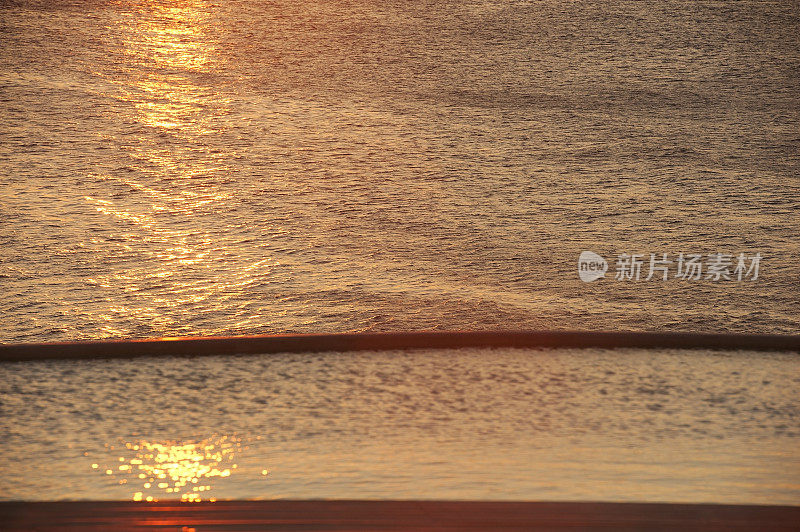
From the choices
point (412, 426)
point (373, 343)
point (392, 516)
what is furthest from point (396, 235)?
point (392, 516)

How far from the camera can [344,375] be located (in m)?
0.60

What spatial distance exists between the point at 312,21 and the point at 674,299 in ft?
5.00

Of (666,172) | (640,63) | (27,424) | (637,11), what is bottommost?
(27,424)

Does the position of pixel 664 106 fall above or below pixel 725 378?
above

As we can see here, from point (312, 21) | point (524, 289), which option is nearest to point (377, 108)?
point (312, 21)

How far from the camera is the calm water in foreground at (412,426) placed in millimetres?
455

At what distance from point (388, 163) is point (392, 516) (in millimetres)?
1263

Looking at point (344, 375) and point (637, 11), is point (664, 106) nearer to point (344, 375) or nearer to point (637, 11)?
point (637, 11)

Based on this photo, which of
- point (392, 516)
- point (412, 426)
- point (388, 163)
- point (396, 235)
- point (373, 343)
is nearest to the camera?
point (392, 516)

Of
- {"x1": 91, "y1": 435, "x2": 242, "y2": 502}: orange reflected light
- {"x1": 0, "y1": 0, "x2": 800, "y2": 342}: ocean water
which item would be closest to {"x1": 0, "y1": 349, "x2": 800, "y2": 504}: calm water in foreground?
{"x1": 91, "y1": 435, "x2": 242, "y2": 502}: orange reflected light

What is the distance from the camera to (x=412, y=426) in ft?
1.73

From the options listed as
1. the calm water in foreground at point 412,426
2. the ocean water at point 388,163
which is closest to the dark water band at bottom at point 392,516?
the calm water in foreground at point 412,426

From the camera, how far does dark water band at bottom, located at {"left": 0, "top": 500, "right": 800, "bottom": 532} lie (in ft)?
1.34

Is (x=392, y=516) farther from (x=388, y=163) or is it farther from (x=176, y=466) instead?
(x=388, y=163)
